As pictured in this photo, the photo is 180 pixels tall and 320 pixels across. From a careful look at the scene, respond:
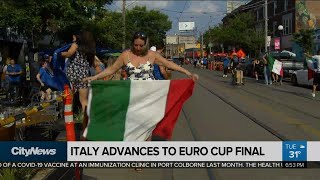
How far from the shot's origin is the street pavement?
6621 millimetres

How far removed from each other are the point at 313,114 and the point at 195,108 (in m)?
3.48

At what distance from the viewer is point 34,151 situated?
16.2 ft

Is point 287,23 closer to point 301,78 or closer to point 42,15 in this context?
point 301,78

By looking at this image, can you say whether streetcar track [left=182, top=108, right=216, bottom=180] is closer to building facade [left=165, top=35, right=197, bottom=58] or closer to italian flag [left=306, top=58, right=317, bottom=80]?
italian flag [left=306, top=58, right=317, bottom=80]

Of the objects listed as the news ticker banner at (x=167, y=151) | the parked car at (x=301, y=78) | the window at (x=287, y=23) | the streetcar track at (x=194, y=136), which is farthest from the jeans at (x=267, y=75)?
the window at (x=287, y=23)

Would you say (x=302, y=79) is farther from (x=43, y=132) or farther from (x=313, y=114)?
(x=43, y=132)

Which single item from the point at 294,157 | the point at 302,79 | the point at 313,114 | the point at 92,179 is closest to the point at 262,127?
the point at 313,114

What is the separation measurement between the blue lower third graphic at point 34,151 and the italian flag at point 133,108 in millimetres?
736

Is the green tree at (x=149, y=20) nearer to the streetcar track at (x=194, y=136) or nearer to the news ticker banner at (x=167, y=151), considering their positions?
the streetcar track at (x=194, y=136)

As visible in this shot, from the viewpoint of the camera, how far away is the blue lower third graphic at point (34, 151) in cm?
489

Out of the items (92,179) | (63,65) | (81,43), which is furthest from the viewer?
(63,65)

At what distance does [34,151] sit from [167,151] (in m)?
1.32

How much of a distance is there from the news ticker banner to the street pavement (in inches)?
64.3

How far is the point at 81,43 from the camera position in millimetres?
7281
